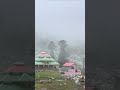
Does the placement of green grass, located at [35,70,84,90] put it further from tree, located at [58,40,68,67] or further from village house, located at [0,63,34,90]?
tree, located at [58,40,68,67]

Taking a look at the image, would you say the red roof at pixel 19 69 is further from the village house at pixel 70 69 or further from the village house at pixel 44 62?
the village house at pixel 70 69

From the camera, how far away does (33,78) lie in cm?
379

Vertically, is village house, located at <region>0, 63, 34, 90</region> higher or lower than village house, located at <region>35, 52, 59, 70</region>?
lower

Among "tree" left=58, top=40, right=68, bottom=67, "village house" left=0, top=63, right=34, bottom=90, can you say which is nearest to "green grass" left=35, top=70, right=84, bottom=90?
"village house" left=0, top=63, right=34, bottom=90

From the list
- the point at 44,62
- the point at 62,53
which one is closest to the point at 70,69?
the point at 62,53

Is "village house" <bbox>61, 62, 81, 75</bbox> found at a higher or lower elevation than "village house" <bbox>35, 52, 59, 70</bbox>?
lower

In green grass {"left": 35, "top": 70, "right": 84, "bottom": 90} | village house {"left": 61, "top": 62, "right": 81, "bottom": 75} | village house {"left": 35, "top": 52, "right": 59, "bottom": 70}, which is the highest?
village house {"left": 35, "top": 52, "right": 59, "bottom": 70}

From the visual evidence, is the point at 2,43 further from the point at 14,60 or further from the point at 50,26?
the point at 50,26

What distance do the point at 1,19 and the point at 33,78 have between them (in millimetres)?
833

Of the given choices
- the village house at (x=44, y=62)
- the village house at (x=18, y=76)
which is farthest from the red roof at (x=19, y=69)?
the village house at (x=44, y=62)

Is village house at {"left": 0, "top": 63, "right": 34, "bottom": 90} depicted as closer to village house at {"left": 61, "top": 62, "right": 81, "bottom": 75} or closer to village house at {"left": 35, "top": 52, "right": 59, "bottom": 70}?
village house at {"left": 35, "top": 52, "right": 59, "bottom": 70}

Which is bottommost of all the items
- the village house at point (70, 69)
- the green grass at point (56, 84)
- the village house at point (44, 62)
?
the green grass at point (56, 84)

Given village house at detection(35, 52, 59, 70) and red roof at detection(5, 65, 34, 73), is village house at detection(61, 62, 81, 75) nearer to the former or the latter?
village house at detection(35, 52, 59, 70)

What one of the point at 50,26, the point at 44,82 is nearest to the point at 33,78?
the point at 44,82
